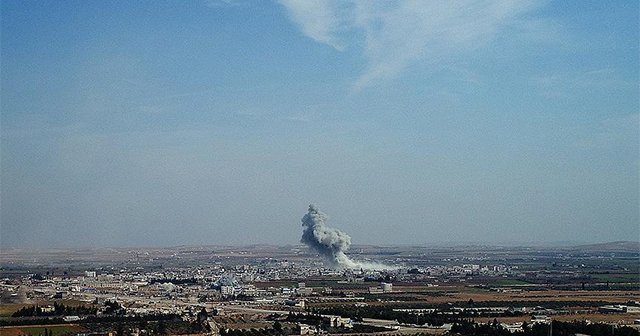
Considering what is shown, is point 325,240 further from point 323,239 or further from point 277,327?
point 277,327

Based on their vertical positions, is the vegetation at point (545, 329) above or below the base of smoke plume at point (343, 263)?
below

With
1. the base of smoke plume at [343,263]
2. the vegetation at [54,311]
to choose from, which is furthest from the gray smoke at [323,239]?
the vegetation at [54,311]

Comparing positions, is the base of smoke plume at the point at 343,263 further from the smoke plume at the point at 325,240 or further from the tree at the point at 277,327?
the tree at the point at 277,327

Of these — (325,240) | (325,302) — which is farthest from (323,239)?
(325,302)

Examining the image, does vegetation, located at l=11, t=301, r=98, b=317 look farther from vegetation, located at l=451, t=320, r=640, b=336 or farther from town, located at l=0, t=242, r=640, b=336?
vegetation, located at l=451, t=320, r=640, b=336

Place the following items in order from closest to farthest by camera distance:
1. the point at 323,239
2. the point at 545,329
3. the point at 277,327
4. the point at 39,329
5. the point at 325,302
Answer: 1. the point at 545,329
2. the point at 277,327
3. the point at 39,329
4. the point at 325,302
5. the point at 323,239

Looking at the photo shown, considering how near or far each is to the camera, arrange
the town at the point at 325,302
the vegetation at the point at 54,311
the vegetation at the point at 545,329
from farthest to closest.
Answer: the vegetation at the point at 54,311 → the town at the point at 325,302 → the vegetation at the point at 545,329

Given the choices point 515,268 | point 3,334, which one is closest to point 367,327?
point 3,334

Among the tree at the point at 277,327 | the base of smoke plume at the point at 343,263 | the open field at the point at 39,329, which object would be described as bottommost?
the open field at the point at 39,329

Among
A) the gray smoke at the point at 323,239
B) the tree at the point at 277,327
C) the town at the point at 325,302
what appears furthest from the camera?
the gray smoke at the point at 323,239

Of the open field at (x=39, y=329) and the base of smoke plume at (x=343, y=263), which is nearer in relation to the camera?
the open field at (x=39, y=329)
